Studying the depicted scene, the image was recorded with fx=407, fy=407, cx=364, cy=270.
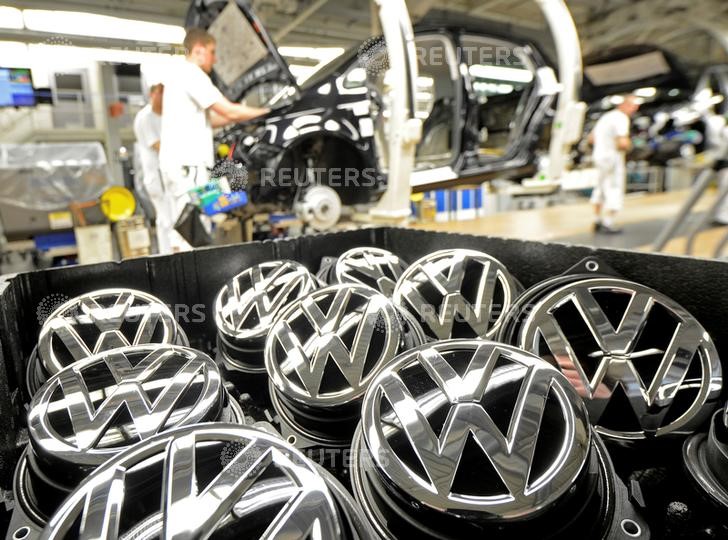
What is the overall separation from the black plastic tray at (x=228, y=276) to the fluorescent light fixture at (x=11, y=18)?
482 cm

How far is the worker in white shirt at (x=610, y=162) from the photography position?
473cm

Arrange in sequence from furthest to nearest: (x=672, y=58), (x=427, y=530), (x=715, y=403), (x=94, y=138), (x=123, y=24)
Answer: (x=94, y=138) < (x=672, y=58) < (x=123, y=24) < (x=715, y=403) < (x=427, y=530)

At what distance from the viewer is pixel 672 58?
581 centimetres

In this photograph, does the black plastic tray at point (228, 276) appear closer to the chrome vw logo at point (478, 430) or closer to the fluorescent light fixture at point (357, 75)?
the chrome vw logo at point (478, 430)

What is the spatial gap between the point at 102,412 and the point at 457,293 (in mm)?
620

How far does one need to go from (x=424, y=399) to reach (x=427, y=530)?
5.3 inches

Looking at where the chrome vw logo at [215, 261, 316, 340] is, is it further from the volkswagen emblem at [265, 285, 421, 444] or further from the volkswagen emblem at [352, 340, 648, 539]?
the volkswagen emblem at [352, 340, 648, 539]

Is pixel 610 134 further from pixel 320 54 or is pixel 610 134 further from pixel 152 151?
pixel 152 151

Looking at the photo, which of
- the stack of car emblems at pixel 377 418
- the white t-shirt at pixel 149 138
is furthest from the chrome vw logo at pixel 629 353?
the white t-shirt at pixel 149 138

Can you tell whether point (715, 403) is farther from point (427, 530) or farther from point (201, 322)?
point (201, 322)

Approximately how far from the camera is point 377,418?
0.47 metres

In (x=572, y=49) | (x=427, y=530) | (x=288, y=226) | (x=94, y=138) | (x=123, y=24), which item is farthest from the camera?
(x=94, y=138)

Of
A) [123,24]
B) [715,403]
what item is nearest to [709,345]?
[715,403]

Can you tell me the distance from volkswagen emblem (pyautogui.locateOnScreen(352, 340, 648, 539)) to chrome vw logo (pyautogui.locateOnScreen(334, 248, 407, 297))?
0.46m
